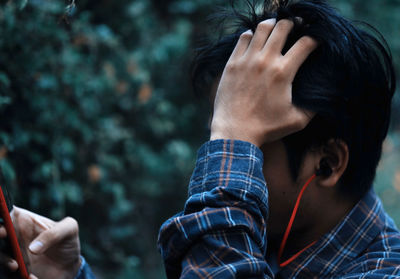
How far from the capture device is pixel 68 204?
317 cm

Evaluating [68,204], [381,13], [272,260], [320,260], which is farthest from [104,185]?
[381,13]

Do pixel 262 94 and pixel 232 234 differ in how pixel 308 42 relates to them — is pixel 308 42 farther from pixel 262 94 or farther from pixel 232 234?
pixel 232 234

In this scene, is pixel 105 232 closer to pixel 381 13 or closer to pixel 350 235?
pixel 350 235

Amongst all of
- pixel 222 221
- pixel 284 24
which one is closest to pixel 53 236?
pixel 222 221

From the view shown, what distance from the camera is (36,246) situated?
163cm

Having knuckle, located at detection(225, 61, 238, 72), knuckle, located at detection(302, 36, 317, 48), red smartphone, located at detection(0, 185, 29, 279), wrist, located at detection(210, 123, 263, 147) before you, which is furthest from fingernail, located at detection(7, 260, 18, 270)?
knuckle, located at detection(302, 36, 317, 48)

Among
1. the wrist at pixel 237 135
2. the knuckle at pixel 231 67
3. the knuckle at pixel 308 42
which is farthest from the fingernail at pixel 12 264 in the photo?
the knuckle at pixel 308 42

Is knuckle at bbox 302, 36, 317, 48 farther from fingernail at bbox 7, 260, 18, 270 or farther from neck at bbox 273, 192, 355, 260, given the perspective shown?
fingernail at bbox 7, 260, 18, 270

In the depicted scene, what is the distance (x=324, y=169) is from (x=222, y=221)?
512 millimetres

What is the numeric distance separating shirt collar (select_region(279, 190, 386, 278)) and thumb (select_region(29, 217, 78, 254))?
77 centimetres

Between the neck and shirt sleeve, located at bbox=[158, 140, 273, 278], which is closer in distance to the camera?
shirt sleeve, located at bbox=[158, 140, 273, 278]

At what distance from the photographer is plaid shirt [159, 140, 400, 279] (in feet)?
4.48

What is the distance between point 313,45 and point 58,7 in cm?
153

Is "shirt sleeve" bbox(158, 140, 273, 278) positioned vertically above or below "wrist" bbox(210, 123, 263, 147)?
below
